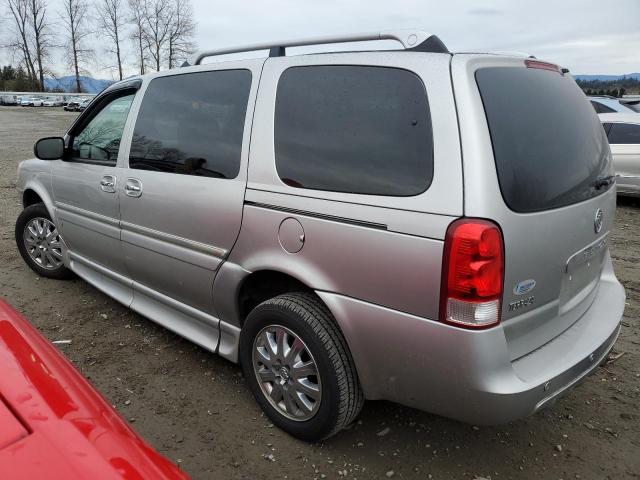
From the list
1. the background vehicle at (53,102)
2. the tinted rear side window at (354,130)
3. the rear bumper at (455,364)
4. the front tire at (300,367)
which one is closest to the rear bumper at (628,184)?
the rear bumper at (455,364)

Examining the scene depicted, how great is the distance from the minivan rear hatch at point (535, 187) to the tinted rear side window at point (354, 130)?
0.21 meters

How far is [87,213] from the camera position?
3.66 meters

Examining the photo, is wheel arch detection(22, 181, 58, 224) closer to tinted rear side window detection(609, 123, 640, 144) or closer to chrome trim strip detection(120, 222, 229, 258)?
chrome trim strip detection(120, 222, 229, 258)

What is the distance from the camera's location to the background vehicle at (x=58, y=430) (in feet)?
3.70

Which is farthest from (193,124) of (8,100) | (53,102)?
(8,100)

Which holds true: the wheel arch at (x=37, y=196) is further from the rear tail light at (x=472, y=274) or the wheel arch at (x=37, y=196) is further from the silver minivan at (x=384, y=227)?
the rear tail light at (x=472, y=274)

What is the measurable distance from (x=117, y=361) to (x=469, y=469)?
220cm

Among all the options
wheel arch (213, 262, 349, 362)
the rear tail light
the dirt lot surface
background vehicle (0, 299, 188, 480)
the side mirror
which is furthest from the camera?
the side mirror

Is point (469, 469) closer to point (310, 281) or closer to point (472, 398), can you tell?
point (472, 398)

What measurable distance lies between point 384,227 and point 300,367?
0.84m

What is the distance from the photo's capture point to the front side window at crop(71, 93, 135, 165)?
344 cm

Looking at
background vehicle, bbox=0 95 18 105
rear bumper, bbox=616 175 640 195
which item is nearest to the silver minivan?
rear bumper, bbox=616 175 640 195

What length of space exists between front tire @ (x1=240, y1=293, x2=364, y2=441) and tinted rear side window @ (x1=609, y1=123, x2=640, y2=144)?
25.9 feet

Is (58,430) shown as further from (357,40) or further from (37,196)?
(37,196)
